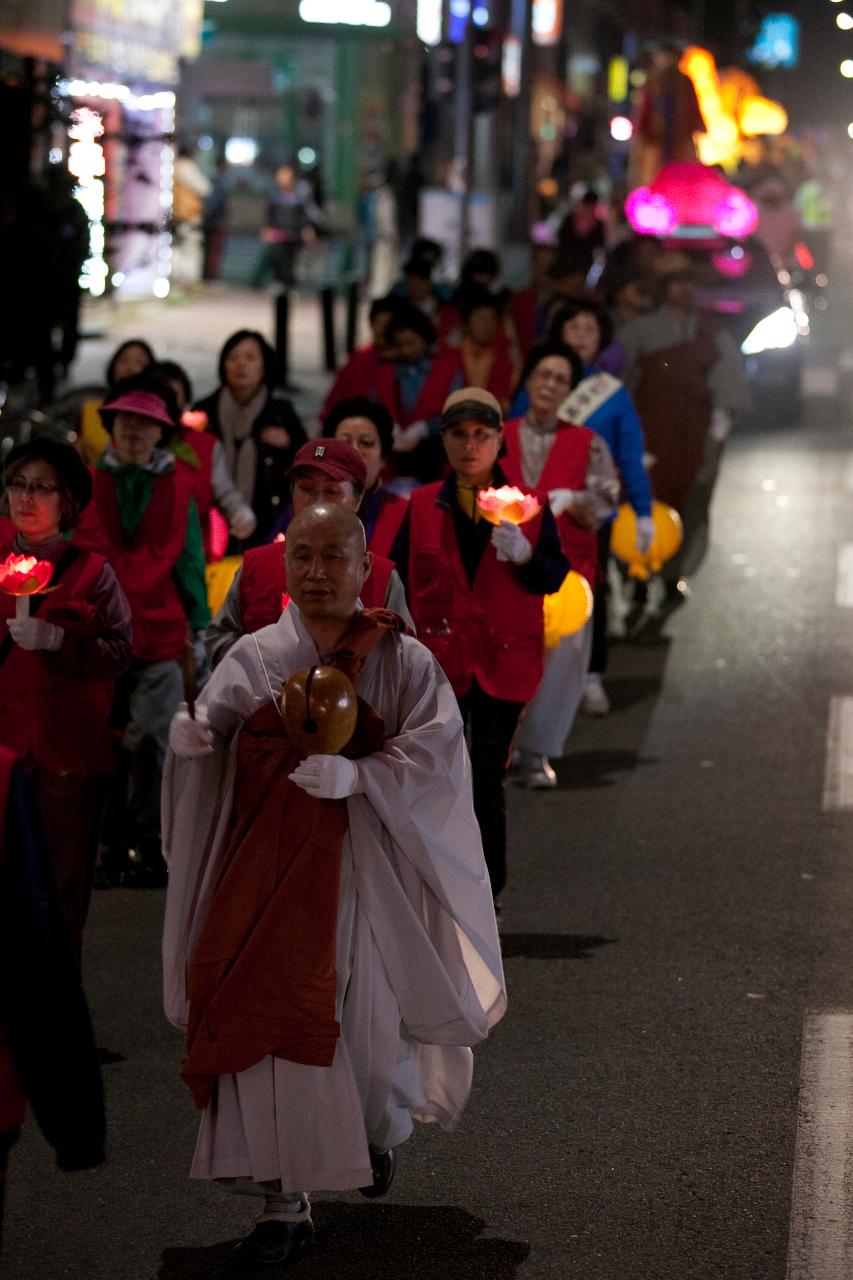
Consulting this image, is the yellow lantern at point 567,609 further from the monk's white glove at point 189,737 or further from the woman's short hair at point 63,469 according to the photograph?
the monk's white glove at point 189,737

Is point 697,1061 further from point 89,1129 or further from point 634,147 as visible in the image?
point 634,147

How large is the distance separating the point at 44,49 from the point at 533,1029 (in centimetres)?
1758

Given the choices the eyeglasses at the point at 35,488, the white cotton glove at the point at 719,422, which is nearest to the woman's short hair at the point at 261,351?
the eyeglasses at the point at 35,488

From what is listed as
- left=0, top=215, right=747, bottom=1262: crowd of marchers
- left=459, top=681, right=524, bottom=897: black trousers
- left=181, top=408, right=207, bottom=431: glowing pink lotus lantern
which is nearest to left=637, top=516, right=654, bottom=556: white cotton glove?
left=0, top=215, right=747, bottom=1262: crowd of marchers

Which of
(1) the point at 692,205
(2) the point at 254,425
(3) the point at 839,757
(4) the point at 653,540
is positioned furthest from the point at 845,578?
(1) the point at 692,205

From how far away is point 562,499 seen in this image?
9.38m

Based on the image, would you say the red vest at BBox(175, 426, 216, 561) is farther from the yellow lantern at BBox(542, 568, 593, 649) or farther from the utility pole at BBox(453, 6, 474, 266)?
the utility pole at BBox(453, 6, 474, 266)

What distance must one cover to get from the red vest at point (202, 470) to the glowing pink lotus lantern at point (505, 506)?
2.04m

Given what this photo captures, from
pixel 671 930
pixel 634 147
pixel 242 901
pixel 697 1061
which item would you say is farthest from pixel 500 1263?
pixel 634 147

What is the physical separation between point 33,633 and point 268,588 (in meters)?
0.65

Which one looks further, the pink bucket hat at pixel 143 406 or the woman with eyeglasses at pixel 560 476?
the woman with eyeglasses at pixel 560 476

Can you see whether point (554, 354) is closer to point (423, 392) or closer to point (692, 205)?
point (423, 392)

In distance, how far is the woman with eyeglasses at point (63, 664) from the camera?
6.38m

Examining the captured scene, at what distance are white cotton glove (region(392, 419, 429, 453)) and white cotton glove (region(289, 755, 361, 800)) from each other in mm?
6289
